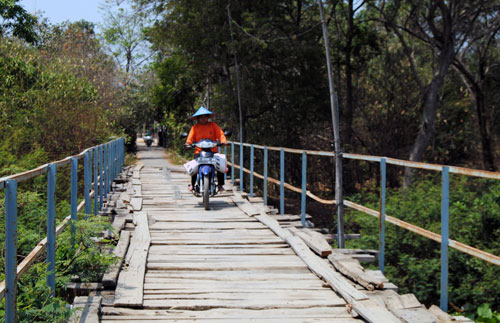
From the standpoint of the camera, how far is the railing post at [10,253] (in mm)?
3555

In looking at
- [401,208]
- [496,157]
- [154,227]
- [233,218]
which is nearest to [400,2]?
[496,157]

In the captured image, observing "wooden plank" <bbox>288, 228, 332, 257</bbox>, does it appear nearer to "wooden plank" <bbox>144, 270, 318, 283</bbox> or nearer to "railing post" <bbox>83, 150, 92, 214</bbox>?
"wooden plank" <bbox>144, 270, 318, 283</bbox>

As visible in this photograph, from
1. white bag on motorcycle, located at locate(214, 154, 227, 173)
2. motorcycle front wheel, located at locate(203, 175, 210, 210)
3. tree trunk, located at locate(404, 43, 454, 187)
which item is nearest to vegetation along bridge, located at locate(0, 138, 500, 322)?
motorcycle front wheel, located at locate(203, 175, 210, 210)

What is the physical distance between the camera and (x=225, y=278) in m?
5.81

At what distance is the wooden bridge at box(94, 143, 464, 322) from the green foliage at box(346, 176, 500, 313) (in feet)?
12.1

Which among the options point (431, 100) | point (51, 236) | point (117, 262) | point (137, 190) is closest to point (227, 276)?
point (117, 262)

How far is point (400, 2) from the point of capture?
21453mm

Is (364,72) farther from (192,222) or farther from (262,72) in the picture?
(192,222)

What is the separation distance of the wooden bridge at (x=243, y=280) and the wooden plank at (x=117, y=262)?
70 mm

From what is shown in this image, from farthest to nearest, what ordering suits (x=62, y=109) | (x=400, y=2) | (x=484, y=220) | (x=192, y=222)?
(x=400, y=2) → (x=62, y=109) → (x=484, y=220) → (x=192, y=222)

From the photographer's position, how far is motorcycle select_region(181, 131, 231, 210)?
1036cm

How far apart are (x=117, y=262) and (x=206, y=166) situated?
460 cm

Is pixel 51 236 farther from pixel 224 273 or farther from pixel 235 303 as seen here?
pixel 224 273

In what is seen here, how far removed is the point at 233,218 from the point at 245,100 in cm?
1403
